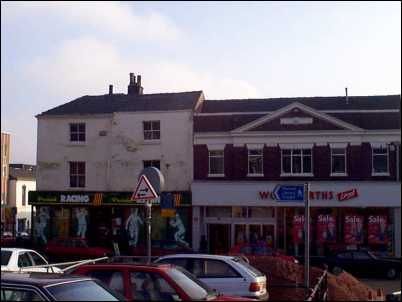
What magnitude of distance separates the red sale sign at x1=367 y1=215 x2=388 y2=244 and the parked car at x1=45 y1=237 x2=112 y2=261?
14.5 metres


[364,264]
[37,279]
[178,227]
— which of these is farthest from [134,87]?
[37,279]

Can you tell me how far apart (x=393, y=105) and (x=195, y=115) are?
11.7 meters

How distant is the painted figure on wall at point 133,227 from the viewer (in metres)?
42.6

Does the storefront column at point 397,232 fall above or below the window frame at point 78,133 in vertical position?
below

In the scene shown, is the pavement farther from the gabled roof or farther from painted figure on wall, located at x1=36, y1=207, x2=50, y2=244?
painted figure on wall, located at x1=36, y1=207, x2=50, y2=244

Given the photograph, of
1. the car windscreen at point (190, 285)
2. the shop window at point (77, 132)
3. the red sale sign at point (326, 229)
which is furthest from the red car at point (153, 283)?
the shop window at point (77, 132)

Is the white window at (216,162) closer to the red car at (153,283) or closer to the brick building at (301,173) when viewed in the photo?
the brick building at (301,173)

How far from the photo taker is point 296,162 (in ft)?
132

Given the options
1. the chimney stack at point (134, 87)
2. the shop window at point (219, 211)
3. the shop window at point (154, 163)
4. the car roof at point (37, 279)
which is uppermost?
the chimney stack at point (134, 87)

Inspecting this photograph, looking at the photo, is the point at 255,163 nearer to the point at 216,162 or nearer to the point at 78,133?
the point at 216,162

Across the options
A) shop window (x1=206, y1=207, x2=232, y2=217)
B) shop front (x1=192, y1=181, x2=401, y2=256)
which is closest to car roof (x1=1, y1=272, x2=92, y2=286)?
shop front (x1=192, y1=181, x2=401, y2=256)

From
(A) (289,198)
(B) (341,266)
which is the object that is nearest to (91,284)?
(A) (289,198)

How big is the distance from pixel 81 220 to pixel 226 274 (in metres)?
29.3

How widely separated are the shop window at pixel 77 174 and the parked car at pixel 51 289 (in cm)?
3491
